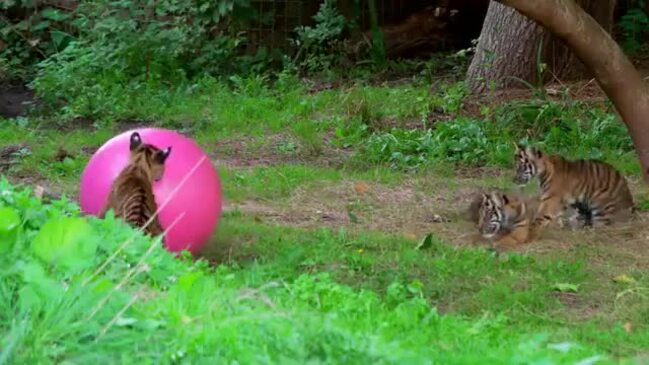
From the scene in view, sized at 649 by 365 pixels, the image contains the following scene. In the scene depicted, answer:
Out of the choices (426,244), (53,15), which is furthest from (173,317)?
(53,15)

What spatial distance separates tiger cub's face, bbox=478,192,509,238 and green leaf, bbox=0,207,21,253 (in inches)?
Result: 186

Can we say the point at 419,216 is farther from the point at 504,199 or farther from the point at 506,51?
the point at 506,51

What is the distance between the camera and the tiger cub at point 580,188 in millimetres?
10031

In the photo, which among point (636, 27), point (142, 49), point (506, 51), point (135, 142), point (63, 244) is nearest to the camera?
point (63, 244)

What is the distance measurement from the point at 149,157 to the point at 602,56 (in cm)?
419

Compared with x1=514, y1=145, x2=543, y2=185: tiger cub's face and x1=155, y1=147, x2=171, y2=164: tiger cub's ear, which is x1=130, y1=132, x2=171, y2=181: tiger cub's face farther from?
x1=514, y1=145, x2=543, y2=185: tiger cub's face

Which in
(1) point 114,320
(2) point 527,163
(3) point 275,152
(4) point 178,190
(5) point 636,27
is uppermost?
(1) point 114,320

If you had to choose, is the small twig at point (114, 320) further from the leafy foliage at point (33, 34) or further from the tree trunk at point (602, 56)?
the leafy foliage at point (33, 34)

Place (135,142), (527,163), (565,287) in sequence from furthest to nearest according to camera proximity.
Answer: (527,163) < (565,287) < (135,142)

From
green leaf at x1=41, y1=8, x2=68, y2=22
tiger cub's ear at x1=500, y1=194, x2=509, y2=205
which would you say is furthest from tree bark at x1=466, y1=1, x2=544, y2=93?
green leaf at x1=41, y1=8, x2=68, y2=22

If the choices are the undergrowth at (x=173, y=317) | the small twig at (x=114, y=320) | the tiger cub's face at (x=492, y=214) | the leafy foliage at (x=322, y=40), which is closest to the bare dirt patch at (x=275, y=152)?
the tiger cub's face at (x=492, y=214)

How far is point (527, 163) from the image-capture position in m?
10.4

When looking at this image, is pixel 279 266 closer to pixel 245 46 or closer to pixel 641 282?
pixel 641 282

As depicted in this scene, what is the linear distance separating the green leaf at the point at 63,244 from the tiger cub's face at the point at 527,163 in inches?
224
